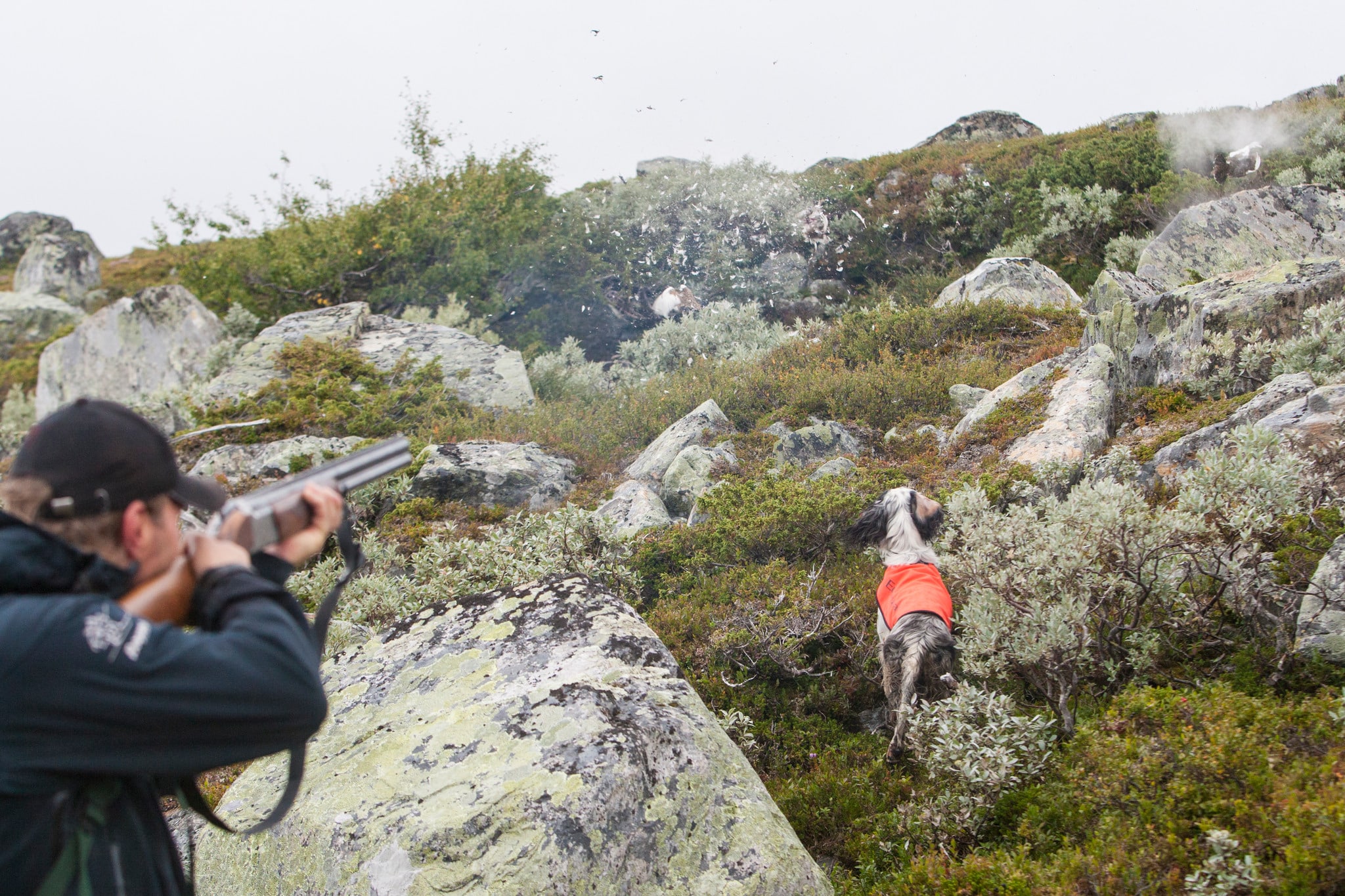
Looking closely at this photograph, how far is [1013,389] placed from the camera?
9.60 m

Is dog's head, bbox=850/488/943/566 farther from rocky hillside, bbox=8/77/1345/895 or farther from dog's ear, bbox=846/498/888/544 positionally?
rocky hillside, bbox=8/77/1345/895

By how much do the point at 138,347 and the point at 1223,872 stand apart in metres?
19.3

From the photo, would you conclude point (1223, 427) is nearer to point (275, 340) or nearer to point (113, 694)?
point (113, 694)

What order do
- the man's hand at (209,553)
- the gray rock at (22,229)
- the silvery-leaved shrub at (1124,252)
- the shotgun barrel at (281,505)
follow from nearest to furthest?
the man's hand at (209,553), the shotgun barrel at (281,505), the silvery-leaved shrub at (1124,252), the gray rock at (22,229)

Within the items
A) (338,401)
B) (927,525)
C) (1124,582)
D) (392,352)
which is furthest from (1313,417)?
(392,352)

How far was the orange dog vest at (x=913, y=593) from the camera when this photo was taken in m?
4.82

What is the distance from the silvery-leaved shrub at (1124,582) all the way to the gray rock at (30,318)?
26631 mm

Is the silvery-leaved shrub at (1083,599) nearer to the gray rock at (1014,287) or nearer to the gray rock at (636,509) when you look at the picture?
the gray rock at (636,509)

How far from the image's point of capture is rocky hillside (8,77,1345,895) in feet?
10.8

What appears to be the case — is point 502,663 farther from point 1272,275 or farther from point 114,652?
point 1272,275

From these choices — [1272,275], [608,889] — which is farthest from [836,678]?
[1272,275]

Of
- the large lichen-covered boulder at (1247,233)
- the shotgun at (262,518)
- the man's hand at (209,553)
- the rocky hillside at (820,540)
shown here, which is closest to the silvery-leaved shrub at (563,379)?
the rocky hillside at (820,540)

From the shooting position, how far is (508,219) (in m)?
20.2

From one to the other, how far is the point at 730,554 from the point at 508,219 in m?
15.1
